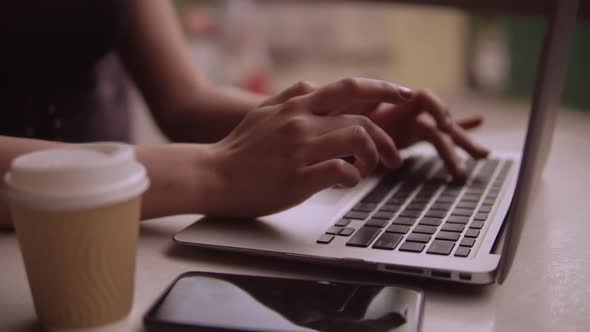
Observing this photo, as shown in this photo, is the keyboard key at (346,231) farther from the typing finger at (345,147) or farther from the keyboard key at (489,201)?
the keyboard key at (489,201)

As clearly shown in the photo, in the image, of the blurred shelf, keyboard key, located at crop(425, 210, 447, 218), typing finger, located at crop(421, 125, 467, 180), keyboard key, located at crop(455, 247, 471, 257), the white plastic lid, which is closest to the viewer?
the white plastic lid

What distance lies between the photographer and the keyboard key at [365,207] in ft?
1.95

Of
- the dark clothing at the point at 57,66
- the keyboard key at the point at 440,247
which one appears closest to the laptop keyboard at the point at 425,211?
the keyboard key at the point at 440,247

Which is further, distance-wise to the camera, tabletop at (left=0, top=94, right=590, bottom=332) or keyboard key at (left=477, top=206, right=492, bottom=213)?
keyboard key at (left=477, top=206, right=492, bottom=213)

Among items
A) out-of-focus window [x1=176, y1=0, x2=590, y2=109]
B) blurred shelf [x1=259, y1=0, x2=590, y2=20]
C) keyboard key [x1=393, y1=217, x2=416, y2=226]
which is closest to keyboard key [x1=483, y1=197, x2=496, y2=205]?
keyboard key [x1=393, y1=217, x2=416, y2=226]

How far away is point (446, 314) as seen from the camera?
0.43m

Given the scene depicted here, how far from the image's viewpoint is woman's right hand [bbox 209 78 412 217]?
0.54 meters

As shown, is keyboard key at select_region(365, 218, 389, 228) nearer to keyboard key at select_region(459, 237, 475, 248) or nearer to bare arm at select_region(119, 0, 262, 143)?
keyboard key at select_region(459, 237, 475, 248)

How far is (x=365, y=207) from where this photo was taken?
61 cm

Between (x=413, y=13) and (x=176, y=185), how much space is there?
3.58 meters

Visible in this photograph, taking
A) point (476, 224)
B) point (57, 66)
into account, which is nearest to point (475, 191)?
point (476, 224)

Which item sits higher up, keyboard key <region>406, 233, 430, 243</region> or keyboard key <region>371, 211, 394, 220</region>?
keyboard key <region>406, 233, 430, 243</region>

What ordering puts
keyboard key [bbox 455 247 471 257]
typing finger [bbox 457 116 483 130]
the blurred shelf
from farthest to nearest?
the blurred shelf → typing finger [bbox 457 116 483 130] → keyboard key [bbox 455 247 471 257]

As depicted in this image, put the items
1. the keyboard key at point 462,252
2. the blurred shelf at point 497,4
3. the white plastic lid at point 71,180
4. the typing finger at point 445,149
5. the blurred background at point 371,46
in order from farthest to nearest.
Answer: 1. the blurred background at point 371,46
2. the blurred shelf at point 497,4
3. the typing finger at point 445,149
4. the keyboard key at point 462,252
5. the white plastic lid at point 71,180
